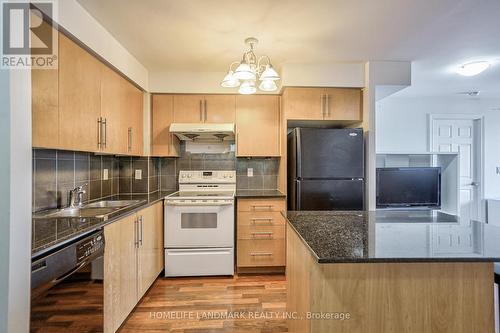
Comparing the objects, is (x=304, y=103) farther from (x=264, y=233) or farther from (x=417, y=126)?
(x=417, y=126)

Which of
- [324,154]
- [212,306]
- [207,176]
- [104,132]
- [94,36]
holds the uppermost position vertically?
[94,36]

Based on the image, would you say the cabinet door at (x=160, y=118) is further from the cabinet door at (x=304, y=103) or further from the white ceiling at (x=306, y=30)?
the cabinet door at (x=304, y=103)

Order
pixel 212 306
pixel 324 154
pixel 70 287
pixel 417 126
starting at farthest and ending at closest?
1. pixel 417 126
2. pixel 324 154
3. pixel 212 306
4. pixel 70 287

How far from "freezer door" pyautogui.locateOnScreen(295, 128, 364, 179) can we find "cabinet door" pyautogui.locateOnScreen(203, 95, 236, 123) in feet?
3.03

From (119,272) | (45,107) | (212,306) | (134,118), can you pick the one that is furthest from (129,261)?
(134,118)

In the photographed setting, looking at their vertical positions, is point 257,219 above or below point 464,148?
below

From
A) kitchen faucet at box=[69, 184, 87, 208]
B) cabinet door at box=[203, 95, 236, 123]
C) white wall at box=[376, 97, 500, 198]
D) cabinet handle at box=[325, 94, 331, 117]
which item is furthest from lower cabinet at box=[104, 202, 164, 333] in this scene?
white wall at box=[376, 97, 500, 198]

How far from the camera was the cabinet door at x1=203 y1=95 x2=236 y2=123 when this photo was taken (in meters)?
3.05

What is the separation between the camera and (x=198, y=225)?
2.72m

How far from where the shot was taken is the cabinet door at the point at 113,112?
2.11m

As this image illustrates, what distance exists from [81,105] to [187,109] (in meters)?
1.35

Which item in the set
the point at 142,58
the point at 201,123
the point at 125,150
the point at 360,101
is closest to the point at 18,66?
the point at 125,150

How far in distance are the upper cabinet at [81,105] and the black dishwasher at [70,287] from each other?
0.67 m

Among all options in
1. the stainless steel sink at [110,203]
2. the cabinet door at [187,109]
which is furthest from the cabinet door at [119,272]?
the cabinet door at [187,109]
